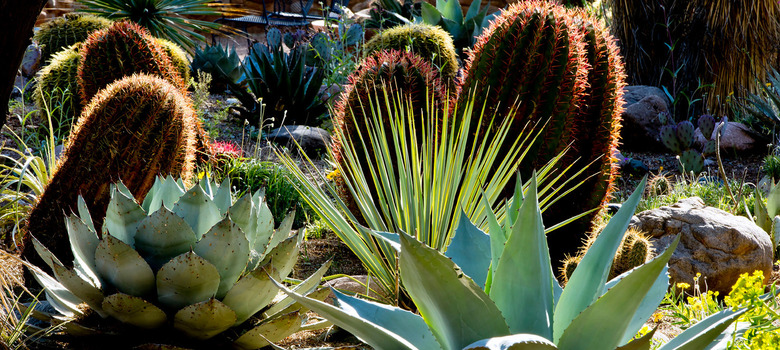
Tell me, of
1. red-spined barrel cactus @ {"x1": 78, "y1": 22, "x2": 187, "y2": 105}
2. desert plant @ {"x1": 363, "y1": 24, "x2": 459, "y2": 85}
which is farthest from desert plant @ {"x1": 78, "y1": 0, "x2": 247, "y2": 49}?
red-spined barrel cactus @ {"x1": 78, "y1": 22, "x2": 187, "y2": 105}

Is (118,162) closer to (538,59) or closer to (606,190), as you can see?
(538,59)

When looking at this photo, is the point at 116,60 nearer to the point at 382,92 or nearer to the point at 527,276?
the point at 382,92

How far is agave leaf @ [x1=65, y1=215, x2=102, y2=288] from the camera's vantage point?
1845 millimetres

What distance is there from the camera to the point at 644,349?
3.80ft

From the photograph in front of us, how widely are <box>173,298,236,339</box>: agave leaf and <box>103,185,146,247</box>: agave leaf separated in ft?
0.91

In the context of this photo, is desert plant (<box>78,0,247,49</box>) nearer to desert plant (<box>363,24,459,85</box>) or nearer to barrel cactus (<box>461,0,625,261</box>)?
desert plant (<box>363,24,459,85</box>)

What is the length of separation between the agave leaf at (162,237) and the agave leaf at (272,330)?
288 mm

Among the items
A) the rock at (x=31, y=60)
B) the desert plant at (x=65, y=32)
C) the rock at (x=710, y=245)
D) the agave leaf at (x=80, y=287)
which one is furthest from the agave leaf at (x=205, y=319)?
the rock at (x=31, y=60)

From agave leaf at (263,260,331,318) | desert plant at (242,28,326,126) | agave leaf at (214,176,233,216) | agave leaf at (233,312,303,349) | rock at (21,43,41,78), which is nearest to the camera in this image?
agave leaf at (233,312,303,349)

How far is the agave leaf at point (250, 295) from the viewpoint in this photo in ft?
5.77

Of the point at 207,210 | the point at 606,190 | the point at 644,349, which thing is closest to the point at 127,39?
the point at 207,210

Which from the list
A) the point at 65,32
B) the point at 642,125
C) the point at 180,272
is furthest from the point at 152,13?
the point at 180,272

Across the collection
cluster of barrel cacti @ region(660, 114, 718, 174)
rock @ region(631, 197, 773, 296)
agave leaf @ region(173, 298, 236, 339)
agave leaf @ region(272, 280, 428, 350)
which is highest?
agave leaf @ region(272, 280, 428, 350)

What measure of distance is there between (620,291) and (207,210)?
45.2 inches
